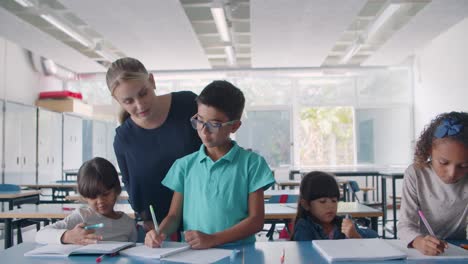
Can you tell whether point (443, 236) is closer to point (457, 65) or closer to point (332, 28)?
point (332, 28)

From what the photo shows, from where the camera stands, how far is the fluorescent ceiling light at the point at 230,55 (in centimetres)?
811

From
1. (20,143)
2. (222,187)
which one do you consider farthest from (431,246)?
(20,143)

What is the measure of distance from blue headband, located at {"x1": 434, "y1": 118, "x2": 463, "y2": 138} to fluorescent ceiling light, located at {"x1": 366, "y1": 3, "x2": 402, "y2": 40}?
4.91 meters

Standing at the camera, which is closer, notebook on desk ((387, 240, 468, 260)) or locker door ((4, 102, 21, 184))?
notebook on desk ((387, 240, 468, 260))

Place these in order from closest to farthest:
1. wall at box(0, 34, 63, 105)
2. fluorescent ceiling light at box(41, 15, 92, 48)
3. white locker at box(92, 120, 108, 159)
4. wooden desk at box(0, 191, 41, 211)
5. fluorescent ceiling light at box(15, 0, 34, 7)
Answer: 1. wooden desk at box(0, 191, 41, 211)
2. fluorescent ceiling light at box(15, 0, 34, 7)
3. fluorescent ceiling light at box(41, 15, 92, 48)
4. wall at box(0, 34, 63, 105)
5. white locker at box(92, 120, 108, 159)

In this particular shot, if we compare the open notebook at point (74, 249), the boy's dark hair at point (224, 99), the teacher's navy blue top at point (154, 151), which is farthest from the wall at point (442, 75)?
the open notebook at point (74, 249)

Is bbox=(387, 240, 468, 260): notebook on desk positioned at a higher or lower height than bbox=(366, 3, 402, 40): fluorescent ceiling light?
lower

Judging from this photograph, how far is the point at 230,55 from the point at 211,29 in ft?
4.07

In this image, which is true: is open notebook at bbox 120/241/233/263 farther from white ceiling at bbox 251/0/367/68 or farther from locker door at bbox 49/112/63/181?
locker door at bbox 49/112/63/181

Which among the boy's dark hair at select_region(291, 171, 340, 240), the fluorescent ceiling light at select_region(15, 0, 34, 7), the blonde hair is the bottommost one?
the boy's dark hair at select_region(291, 171, 340, 240)

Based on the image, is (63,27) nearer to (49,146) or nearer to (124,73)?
(49,146)

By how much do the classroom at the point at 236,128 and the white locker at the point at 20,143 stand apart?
30mm

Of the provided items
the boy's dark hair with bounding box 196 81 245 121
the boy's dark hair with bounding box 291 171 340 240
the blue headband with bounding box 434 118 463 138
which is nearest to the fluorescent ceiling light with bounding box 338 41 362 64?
the boy's dark hair with bounding box 291 171 340 240

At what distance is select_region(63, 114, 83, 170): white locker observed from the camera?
8.49 m
